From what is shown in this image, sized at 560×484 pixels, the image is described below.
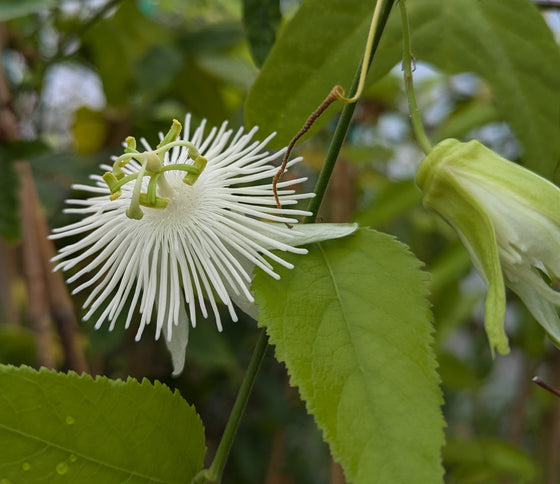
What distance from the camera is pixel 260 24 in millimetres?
496

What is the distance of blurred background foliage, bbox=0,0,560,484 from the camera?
68 centimetres

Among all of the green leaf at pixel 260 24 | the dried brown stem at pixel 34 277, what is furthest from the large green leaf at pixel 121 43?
the green leaf at pixel 260 24

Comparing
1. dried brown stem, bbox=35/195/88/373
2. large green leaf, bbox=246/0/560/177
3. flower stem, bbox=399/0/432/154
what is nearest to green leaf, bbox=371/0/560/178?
large green leaf, bbox=246/0/560/177

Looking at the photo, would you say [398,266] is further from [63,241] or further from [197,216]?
[63,241]

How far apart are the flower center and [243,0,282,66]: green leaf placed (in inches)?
7.2

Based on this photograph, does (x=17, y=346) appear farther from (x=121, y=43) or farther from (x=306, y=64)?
(x=306, y=64)

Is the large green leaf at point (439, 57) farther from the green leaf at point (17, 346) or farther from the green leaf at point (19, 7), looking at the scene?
the green leaf at point (17, 346)

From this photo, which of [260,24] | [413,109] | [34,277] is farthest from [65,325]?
[413,109]

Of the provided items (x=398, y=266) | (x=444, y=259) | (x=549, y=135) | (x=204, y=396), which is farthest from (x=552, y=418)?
(x=398, y=266)

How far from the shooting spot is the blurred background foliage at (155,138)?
0.68 meters

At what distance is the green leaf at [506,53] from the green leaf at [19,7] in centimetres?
31

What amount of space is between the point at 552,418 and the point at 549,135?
648 mm

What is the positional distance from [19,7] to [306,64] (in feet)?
0.99

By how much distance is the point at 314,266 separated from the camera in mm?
323
